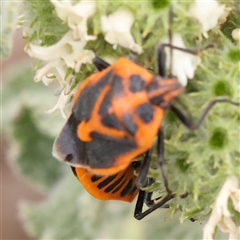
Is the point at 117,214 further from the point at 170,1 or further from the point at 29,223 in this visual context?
the point at 170,1

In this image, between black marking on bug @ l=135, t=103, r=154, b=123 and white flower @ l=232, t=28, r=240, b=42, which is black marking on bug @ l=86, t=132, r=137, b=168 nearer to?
black marking on bug @ l=135, t=103, r=154, b=123

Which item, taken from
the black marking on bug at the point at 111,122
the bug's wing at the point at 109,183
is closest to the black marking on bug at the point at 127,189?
the bug's wing at the point at 109,183

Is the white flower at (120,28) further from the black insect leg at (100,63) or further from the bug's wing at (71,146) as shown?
the bug's wing at (71,146)

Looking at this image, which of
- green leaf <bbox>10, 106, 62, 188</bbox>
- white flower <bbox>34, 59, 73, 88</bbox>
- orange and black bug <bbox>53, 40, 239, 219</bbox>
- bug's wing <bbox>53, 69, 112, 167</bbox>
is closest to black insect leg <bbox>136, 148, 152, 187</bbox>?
orange and black bug <bbox>53, 40, 239, 219</bbox>

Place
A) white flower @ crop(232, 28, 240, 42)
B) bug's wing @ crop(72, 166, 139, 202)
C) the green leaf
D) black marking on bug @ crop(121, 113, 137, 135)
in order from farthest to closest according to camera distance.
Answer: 1. the green leaf
2. bug's wing @ crop(72, 166, 139, 202)
3. white flower @ crop(232, 28, 240, 42)
4. black marking on bug @ crop(121, 113, 137, 135)

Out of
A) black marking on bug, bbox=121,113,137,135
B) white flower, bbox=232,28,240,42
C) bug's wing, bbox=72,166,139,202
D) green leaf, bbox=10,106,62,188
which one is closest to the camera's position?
black marking on bug, bbox=121,113,137,135

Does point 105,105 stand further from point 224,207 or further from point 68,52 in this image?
point 224,207

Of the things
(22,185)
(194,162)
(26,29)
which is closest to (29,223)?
(22,185)
